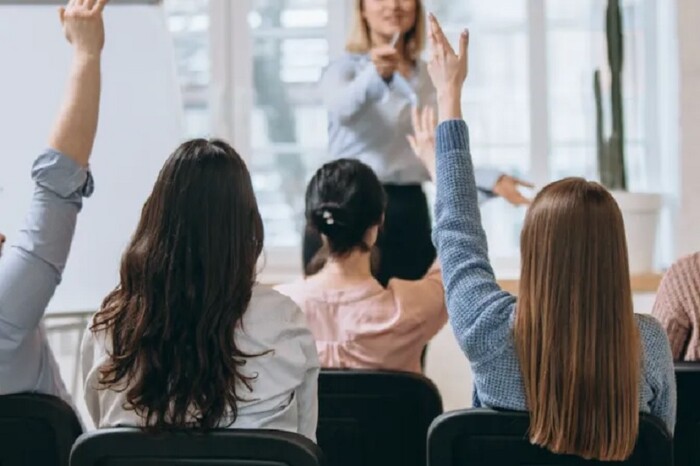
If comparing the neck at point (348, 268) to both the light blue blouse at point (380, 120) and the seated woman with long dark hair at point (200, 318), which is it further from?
the light blue blouse at point (380, 120)

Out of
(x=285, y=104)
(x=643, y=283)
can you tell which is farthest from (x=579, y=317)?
(x=285, y=104)

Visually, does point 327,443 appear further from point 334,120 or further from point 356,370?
point 334,120

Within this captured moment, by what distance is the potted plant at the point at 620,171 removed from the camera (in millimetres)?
4031

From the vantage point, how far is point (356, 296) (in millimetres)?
2424

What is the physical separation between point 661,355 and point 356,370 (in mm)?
574

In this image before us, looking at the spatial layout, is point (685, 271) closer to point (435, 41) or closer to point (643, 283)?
point (435, 41)

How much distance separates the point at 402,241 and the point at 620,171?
1.14m

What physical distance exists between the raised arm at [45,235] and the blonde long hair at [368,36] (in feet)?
5.48

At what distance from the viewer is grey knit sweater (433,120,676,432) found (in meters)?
1.72

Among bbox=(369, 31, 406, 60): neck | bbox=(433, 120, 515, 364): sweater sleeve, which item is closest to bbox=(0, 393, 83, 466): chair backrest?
bbox=(433, 120, 515, 364): sweater sleeve

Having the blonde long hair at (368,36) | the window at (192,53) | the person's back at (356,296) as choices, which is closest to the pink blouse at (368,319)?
the person's back at (356,296)

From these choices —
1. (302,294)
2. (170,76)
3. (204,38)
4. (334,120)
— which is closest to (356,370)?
(302,294)

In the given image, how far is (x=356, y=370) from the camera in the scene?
204cm

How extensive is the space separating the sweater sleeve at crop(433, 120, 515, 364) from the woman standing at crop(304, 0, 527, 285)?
4.93 feet
